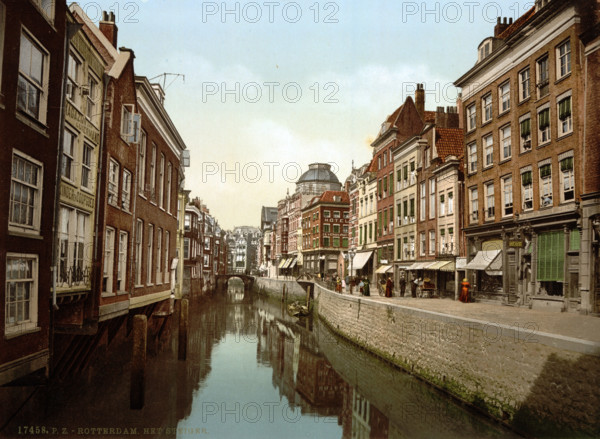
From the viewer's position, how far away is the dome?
88.6 m

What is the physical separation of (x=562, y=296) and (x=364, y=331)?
30.5ft

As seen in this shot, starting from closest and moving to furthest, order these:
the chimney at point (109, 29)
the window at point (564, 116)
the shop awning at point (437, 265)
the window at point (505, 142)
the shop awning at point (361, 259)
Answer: the chimney at point (109, 29) < the window at point (564, 116) < the window at point (505, 142) < the shop awning at point (437, 265) < the shop awning at point (361, 259)

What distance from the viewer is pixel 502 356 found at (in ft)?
46.2

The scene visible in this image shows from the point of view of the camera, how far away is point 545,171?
23.8 metres

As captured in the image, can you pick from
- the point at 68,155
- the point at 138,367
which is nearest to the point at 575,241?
the point at 138,367

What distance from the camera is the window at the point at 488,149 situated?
2861 cm

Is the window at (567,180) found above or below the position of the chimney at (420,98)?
below

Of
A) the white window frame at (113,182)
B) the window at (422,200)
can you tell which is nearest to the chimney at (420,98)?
the window at (422,200)

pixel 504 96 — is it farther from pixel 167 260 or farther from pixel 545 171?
pixel 167 260

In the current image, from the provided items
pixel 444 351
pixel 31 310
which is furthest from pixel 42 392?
pixel 444 351

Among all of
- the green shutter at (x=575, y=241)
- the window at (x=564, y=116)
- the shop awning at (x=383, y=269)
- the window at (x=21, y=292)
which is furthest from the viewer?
the shop awning at (x=383, y=269)

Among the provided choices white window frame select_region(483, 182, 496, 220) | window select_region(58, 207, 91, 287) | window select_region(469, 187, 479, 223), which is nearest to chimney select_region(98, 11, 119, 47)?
window select_region(58, 207, 91, 287)

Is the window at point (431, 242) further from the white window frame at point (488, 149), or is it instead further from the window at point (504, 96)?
the window at point (504, 96)

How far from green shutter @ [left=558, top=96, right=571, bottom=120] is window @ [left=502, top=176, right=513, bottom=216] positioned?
4.95m
